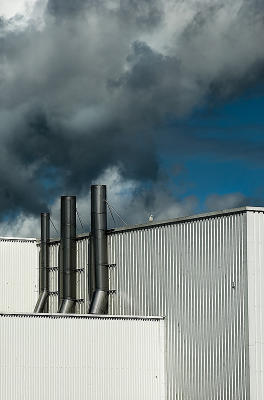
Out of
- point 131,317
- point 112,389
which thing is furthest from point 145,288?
point 112,389

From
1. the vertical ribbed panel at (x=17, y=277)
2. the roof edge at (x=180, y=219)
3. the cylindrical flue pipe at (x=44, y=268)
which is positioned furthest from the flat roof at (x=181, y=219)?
the vertical ribbed panel at (x=17, y=277)

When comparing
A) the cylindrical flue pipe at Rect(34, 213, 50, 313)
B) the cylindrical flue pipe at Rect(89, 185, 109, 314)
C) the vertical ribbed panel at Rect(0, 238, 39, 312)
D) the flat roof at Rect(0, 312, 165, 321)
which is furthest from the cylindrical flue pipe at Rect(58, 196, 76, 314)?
the flat roof at Rect(0, 312, 165, 321)

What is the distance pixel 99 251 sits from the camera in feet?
225

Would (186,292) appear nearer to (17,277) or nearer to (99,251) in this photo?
(99,251)

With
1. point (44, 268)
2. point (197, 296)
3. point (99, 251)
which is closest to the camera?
point (197, 296)

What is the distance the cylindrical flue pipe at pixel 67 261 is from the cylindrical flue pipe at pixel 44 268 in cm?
388

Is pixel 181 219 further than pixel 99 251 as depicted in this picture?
No

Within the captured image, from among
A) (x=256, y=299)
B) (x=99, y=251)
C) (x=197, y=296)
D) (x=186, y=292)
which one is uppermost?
(x=99, y=251)

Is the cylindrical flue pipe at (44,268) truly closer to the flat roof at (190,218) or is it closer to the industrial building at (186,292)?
the industrial building at (186,292)

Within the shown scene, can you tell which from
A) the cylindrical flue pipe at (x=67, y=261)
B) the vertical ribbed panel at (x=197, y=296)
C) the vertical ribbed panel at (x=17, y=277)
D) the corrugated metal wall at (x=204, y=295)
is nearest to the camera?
the corrugated metal wall at (x=204, y=295)

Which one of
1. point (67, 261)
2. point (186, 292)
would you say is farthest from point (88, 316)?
point (67, 261)

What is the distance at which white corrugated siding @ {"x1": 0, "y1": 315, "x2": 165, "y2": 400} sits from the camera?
60125 millimetres

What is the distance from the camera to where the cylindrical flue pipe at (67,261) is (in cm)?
7175

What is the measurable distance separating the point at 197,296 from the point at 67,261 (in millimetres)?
14391
